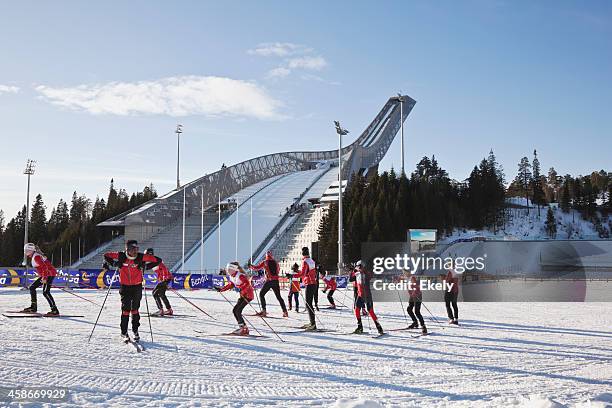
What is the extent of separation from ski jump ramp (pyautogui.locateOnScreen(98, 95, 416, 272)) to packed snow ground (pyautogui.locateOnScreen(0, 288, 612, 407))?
39.0 m

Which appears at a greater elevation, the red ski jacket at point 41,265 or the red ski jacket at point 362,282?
the red ski jacket at point 41,265

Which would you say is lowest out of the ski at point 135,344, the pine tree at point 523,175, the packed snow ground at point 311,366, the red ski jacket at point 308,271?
the packed snow ground at point 311,366

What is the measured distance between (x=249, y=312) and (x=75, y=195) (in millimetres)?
125949

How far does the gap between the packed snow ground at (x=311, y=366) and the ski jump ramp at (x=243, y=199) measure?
3899 cm

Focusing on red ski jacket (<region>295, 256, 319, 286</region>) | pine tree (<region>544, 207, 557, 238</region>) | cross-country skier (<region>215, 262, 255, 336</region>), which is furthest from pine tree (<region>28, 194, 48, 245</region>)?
cross-country skier (<region>215, 262, 255, 336</region>)

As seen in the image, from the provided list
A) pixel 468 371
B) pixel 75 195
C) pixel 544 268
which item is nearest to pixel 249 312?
pixel 468 371

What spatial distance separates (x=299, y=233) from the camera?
59.1m

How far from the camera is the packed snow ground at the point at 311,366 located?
19.9 feet

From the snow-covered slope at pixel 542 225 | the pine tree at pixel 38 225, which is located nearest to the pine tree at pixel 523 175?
the snow-covered slope at pixel 542 225

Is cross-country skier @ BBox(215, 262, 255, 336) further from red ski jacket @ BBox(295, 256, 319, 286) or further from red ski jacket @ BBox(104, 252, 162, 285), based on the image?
red ski jacket @ BBox(295, 256, 319, 286)

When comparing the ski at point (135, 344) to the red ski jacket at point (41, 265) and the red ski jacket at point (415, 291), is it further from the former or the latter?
the red ski jacket at point (415, 291)

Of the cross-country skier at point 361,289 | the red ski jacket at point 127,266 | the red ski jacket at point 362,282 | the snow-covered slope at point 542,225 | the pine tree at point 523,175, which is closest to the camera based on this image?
the red ski jacket at point 127,266

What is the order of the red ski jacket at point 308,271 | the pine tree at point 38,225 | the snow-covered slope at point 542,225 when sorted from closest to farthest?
the red ski jacket at point 308,271 < the snow-covered slope at point 542,225 < the pine tree at point 38,225

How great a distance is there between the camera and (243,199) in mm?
76062
